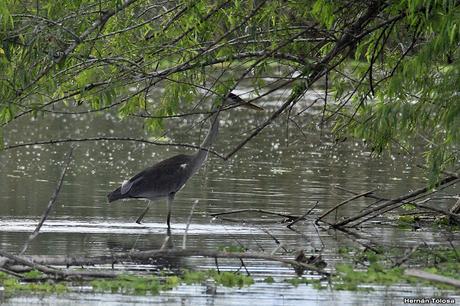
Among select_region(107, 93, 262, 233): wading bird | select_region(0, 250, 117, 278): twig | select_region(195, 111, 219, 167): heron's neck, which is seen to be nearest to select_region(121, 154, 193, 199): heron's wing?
select_region(107, 93, 262, 233): wading bird

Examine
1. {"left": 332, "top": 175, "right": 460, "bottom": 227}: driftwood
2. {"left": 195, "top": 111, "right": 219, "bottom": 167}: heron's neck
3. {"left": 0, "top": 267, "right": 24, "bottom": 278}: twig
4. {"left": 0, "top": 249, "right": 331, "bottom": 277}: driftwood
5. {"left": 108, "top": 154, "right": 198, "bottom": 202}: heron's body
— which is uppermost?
{"left": 195, "top": 111, "right": 219, "bottom": 167}: heron's neck

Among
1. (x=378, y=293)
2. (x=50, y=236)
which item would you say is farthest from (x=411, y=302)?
(x=50, y=236)

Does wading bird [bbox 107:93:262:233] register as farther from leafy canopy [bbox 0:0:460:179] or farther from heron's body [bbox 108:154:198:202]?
leafy canopy [bbox 0:0:460:179]

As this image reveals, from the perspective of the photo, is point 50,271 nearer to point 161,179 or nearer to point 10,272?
point 10,272

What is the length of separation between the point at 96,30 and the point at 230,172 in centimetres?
775

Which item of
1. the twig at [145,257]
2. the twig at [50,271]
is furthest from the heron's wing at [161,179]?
the twig at [50,271]

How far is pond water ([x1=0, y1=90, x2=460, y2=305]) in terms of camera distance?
8.52m

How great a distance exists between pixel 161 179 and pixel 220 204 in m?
0.97

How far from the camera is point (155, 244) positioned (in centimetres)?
1102

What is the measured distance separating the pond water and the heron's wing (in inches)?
11.9

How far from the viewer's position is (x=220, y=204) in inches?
540

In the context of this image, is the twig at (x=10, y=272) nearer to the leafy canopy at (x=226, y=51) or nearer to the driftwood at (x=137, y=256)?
the driftwood at (x=137, y=256)

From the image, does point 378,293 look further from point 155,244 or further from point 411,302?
point 155,244

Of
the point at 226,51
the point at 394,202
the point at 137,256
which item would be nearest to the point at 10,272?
the point at 137,256
